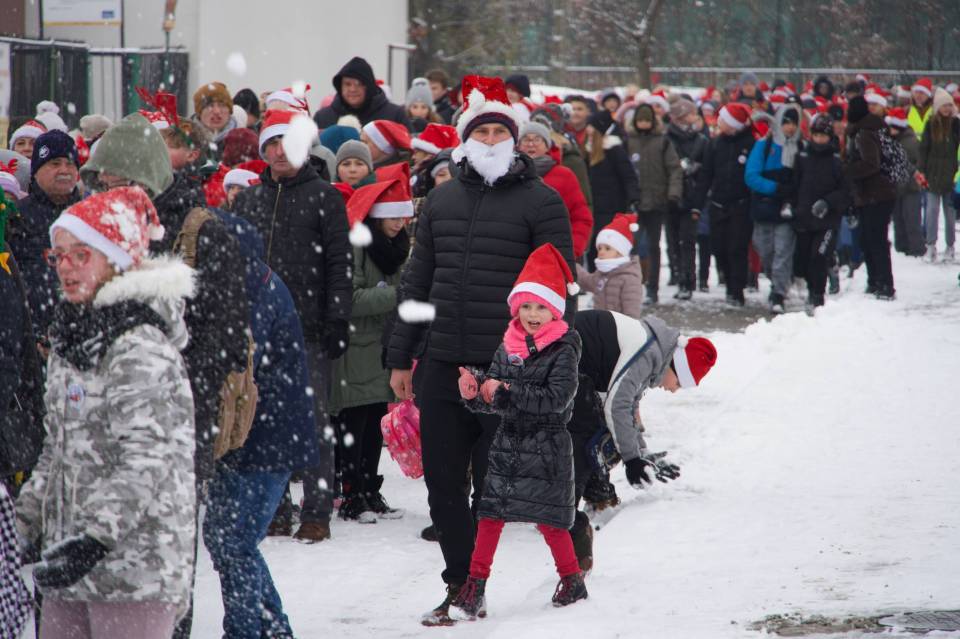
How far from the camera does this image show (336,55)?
19.1 m

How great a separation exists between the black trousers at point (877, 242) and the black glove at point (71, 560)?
12.7m

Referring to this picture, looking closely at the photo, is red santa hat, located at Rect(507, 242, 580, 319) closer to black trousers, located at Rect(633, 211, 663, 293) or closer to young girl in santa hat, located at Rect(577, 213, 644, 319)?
young girl in santa hat, located at Rect(577, 213, 644, 319)

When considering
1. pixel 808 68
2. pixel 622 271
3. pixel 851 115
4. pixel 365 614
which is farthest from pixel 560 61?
pixel 365 614

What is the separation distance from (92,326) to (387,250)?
386 centimetres

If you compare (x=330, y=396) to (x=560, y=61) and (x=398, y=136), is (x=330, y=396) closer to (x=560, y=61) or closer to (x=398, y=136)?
(x=398, y=136)

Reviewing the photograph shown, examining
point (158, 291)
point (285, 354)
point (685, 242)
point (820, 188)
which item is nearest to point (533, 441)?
point (285, 354)

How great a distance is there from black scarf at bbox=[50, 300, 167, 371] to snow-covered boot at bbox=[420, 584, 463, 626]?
2.32m

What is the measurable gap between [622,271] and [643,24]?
25651 millimetres

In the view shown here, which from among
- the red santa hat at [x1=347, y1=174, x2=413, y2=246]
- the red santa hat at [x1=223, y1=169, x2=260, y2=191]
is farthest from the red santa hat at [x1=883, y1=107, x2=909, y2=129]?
the red santa hat at [x1=347, y1=174, x2=413, y2=246]

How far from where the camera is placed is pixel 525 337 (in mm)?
5500

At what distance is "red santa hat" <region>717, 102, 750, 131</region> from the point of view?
14653mm

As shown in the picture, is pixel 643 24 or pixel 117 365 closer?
pixel 117 365

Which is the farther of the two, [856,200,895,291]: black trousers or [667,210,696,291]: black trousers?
[667,210,696,291]: black trousers

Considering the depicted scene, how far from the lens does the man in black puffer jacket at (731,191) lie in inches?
583
